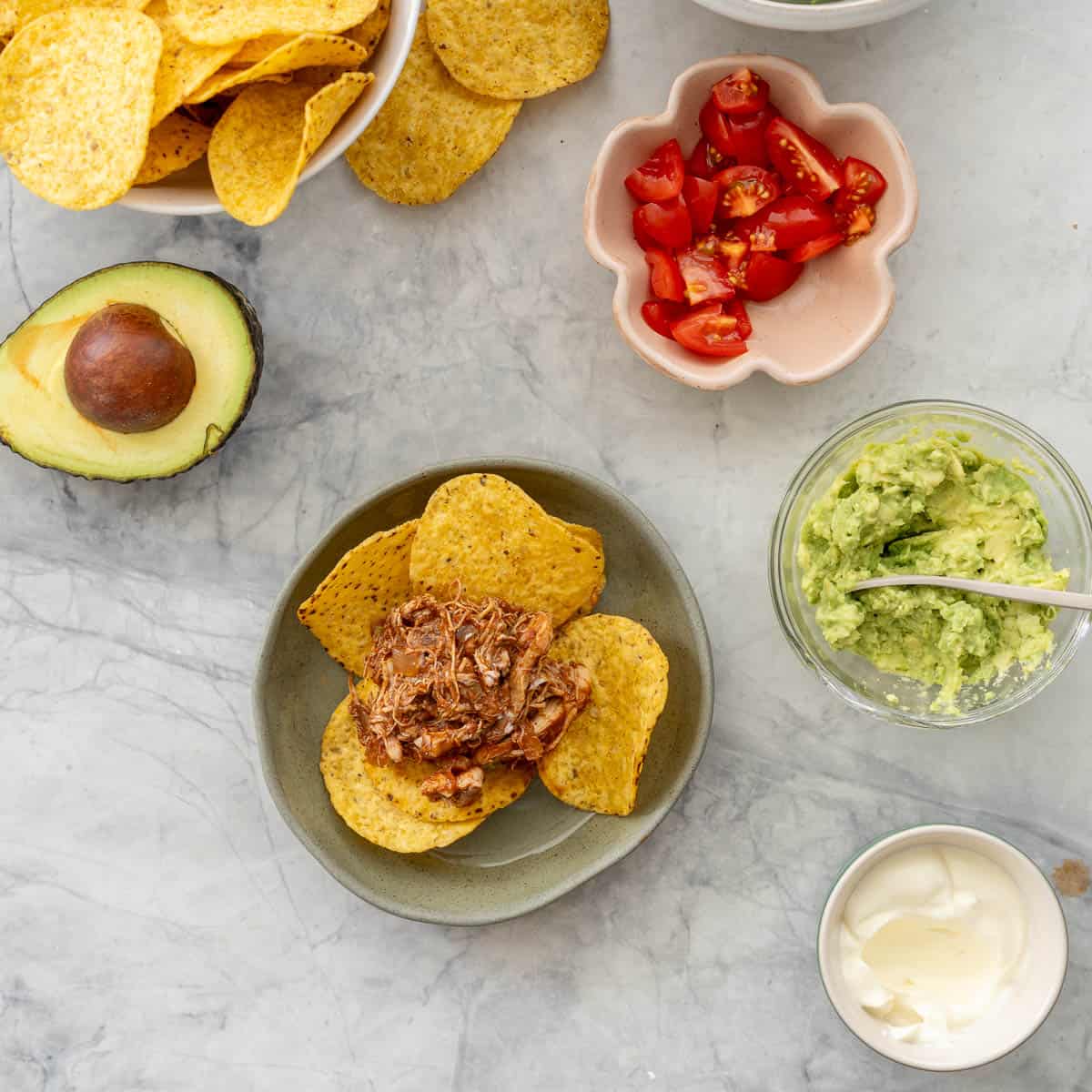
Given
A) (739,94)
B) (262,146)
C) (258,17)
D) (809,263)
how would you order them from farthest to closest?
(809,263) < (739,94) < (262,146) < (258,17)

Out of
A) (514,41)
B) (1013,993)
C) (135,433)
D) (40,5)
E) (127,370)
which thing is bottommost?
(1013,993)

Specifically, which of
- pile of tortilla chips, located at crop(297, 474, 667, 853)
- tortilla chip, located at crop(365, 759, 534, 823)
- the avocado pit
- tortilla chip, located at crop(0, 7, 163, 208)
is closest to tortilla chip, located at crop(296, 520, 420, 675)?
pile of tortilla chips, located at crop(297, 474, 667, 853)

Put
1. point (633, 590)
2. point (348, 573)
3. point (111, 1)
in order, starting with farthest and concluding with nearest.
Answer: point (633, 590) < point (348, 573) < point (111, 1)

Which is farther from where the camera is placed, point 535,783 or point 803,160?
point 535,783

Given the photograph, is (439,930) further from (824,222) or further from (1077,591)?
(824,222)

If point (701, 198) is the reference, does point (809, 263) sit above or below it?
below

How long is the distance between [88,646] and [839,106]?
138 centimetres

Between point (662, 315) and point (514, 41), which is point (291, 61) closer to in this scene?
point (514, 41)

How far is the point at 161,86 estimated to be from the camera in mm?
1574

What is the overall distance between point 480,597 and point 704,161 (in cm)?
71

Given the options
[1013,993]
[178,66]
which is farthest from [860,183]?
[1013,993]

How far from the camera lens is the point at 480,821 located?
1803 millimetres

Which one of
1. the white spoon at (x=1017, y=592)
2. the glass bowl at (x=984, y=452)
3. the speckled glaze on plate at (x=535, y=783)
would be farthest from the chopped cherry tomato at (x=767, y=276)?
the white spoon at (x=1017, y=592)

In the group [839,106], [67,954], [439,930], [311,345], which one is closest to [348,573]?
[311,345]
